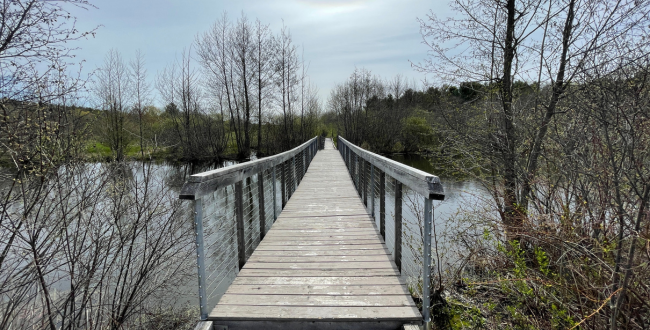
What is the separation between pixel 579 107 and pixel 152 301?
6725mm

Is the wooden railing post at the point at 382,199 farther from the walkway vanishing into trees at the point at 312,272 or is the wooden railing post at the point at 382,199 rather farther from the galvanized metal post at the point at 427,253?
the galvanized metal post at the point at 427,253

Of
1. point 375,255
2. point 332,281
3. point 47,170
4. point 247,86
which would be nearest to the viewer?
point 332,281

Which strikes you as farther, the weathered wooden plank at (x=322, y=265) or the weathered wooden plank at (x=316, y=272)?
the weathered wooden plank at (x=322, y=265)

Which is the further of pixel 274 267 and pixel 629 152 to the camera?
pixel 274 267

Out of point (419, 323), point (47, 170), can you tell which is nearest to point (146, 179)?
point (47, 170)

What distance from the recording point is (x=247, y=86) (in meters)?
26.7

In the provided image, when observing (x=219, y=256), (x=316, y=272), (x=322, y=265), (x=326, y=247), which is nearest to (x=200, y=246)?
(x=316, y=272)

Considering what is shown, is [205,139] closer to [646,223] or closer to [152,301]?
[152,301]

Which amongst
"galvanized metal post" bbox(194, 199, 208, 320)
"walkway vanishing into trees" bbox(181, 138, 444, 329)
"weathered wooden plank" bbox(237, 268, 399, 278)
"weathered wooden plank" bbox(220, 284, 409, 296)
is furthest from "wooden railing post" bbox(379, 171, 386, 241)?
"galvanized metal post" bbox(194, 199, 208, 320)

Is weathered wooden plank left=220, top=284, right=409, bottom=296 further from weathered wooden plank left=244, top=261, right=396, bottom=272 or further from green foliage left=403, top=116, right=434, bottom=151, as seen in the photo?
green foliage left=403, top=116, right=434, bottom=151

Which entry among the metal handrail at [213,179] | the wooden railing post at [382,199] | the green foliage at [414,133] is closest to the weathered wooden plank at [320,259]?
the wooden railing post at [382,199]

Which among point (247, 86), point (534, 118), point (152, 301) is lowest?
point (152, 301)

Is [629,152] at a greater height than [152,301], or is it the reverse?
[629,152]

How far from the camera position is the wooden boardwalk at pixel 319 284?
231cm
